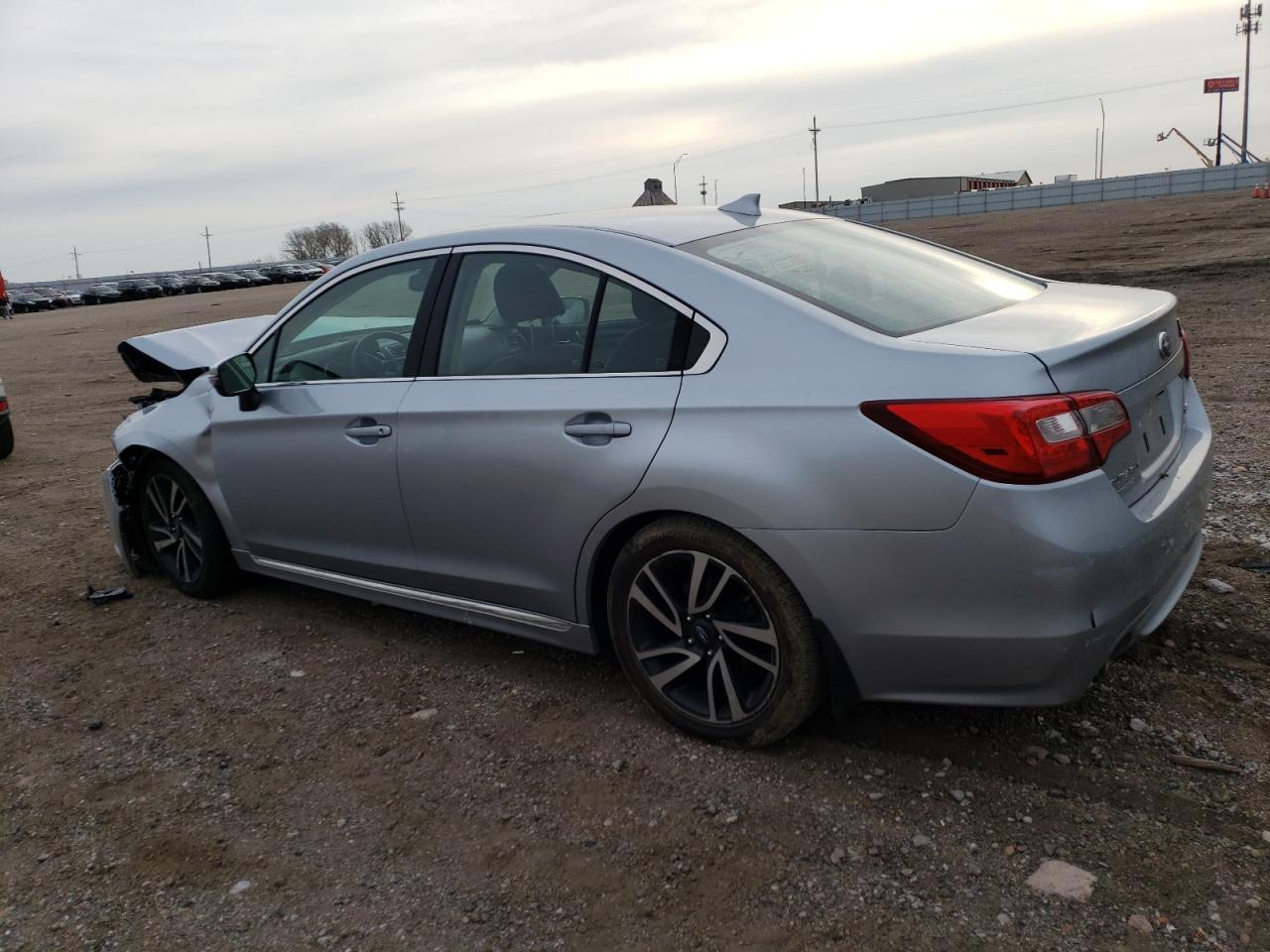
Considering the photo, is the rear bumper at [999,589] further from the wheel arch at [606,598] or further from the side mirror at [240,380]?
the side mirror at [240,380]

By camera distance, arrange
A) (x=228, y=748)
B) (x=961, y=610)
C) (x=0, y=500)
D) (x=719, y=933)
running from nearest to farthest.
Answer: (x=719, y=933) → (x=961, y=610) → (x=228, y=748) → (x=0, y=500)

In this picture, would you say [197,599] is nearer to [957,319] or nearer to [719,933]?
[719,933]

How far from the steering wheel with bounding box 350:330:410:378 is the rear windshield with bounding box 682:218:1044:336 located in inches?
49.4

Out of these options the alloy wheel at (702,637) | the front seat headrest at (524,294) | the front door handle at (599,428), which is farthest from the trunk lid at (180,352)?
the alloy wheel at (702,637)

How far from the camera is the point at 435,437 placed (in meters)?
3.69

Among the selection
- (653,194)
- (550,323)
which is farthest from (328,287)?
(653,194)

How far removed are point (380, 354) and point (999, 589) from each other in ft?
8.25

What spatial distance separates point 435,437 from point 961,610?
190 centimetres

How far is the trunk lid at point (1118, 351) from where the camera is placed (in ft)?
8.89

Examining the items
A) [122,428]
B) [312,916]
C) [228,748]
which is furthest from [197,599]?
[312,916]

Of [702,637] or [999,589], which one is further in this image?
[702,637]

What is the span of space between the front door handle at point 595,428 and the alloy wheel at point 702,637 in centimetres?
40

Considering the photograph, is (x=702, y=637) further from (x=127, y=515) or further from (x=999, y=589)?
(x=127, y=515)

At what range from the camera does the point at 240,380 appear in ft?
14.2
